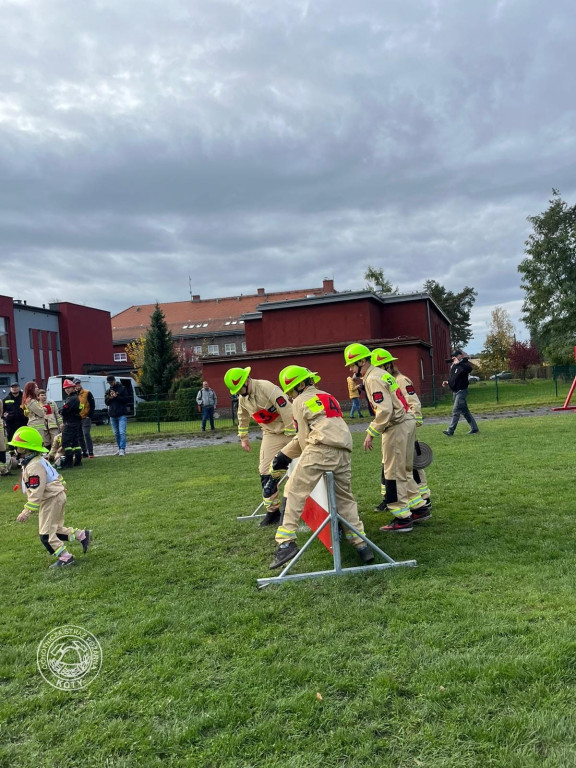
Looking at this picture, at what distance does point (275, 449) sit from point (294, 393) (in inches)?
64.3

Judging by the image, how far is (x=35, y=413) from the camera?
1245cm

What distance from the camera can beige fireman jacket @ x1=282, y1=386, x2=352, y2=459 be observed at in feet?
16.9

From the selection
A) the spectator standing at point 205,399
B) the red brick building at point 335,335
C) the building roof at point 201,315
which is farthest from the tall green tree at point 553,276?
the spectator standing at point 205,399

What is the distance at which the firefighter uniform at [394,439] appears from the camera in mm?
6082

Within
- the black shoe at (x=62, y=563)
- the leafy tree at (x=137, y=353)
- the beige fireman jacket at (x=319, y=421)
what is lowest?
the black shoe at (x=62, y=563)

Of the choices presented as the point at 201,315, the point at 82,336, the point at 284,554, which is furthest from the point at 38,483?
the point at 201,315

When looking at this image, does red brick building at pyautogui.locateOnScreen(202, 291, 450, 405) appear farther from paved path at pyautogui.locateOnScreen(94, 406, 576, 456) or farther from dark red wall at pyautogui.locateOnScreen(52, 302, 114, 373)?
dark red wall at pyautogui.locateOnScreen(52, 302, 114, 373)

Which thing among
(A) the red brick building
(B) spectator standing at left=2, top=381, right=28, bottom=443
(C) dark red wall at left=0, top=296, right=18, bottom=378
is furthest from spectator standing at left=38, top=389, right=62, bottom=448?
(C) dark red wall at left=0, top=296, right=18, bottom=378

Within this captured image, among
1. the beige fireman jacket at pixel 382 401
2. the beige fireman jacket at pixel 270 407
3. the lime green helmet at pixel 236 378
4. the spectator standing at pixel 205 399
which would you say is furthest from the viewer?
the spectator standing at pixel 205 399

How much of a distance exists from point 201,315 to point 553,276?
37.1 m

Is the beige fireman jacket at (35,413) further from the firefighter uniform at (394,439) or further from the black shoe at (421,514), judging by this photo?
the black shoe at (421,514)

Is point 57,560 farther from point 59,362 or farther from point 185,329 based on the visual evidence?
point 185,329

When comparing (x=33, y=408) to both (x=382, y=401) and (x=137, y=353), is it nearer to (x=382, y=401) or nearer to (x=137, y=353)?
(x=382, y=401)

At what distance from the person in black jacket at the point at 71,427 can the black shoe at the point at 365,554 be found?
939 centimetres
